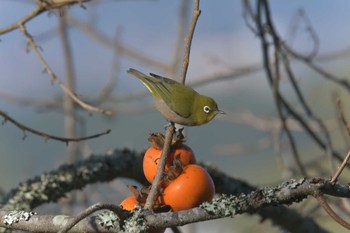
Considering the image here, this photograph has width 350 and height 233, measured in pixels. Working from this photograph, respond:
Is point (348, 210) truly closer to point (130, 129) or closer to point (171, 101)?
point (171, 101)

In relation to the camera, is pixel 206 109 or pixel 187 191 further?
pixel 206 109

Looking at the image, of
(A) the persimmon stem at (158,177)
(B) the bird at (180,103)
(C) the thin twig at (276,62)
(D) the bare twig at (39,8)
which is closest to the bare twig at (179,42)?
(C) the thin twig at (276,62)

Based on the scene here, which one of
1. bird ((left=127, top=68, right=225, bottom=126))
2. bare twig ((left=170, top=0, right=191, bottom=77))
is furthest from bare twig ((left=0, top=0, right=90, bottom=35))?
bare twig ((left=170, top=0, right=191, bottom=77))

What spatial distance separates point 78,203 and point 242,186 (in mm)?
1311

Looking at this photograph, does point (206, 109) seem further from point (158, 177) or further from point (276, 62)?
point (276, 62)

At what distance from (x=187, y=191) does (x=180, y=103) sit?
294 millimetres

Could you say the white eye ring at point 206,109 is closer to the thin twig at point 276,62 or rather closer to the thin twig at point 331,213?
the thin twig at point 331,213

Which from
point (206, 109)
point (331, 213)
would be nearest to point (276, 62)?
point (206, 109)

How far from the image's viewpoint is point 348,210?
213 centimetres

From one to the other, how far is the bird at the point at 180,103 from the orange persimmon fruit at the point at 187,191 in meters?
0.20

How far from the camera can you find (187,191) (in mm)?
1178

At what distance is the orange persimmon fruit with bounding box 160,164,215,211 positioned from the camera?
1.18m

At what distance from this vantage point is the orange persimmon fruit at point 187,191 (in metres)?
1.18

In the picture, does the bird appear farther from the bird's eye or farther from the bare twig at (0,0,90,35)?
the bare twig at (0,0,90,35)
